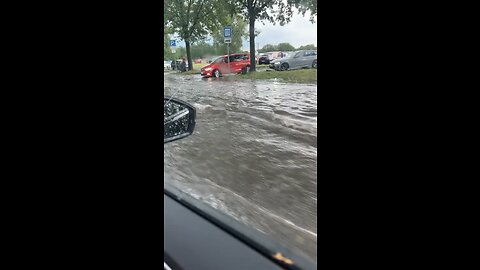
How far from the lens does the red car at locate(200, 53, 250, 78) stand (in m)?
6.05

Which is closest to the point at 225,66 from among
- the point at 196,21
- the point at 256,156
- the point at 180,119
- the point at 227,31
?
the point at 196,21

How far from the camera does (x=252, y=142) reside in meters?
4.02

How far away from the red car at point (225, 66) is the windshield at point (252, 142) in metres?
0.02

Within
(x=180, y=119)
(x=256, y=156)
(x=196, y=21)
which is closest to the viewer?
(x=180, y=119)

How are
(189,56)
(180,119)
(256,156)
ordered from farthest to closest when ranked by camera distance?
(189,56), (256,156), (180,119)

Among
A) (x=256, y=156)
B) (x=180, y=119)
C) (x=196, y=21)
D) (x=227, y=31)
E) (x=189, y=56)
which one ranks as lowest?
(x=256, y=156)

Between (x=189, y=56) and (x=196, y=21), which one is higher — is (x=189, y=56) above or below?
below

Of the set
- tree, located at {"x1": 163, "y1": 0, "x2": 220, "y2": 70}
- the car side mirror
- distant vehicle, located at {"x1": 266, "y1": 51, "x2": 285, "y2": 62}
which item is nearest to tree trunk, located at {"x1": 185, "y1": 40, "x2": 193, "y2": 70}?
tree, located at {"x1": 163, "y1": 0, "x2": 220, "y2": 70}

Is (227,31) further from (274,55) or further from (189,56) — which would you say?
(189,56)

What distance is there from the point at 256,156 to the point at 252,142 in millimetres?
519
